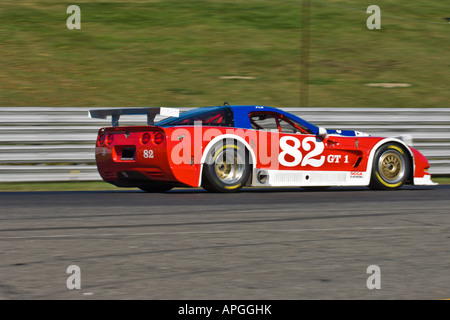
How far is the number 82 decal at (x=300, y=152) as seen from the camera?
9977 mm

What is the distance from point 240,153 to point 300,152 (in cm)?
91

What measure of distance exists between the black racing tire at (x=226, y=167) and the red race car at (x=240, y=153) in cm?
1

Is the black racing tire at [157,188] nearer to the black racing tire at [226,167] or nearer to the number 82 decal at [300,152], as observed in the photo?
the black racing tire at [226,167]

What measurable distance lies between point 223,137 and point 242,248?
159 inches

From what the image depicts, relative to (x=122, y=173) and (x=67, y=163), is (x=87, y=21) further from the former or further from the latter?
(x=122, y=173)

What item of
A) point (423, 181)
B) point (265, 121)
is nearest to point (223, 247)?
point (265, 121)

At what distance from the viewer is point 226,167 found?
966 cm

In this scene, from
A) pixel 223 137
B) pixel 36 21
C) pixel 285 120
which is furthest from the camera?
pixel 36 21

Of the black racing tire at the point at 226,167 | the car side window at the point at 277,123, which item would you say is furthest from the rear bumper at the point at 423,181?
the black racing tire at the point at 226,167

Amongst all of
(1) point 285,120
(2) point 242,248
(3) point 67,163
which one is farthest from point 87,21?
(2) point 242,248

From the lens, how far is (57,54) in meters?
18.8

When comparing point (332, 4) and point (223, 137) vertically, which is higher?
point (332, 4)

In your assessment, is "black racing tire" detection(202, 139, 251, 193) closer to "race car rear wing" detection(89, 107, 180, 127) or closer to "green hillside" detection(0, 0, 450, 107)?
"race car rear wing" detection(89, 107, 180, 127)

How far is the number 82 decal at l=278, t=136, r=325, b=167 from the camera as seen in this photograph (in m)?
9.98
